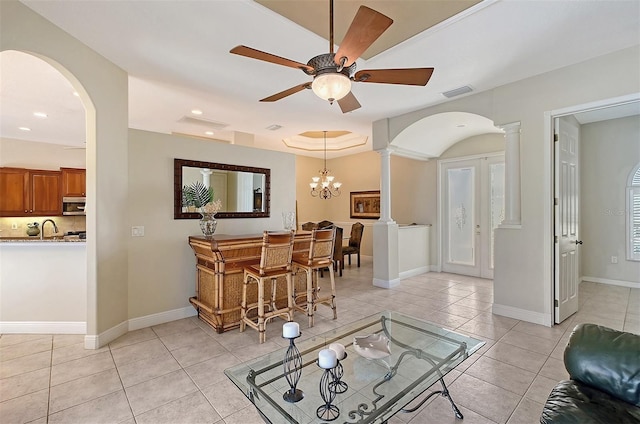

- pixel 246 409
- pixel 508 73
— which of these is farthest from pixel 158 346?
pixel 508 73

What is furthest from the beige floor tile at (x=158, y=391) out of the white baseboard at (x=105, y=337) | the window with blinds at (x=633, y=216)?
the window with blinds at (x=633, y=216)

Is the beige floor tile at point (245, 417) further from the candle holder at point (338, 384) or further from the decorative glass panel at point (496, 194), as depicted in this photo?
the decorative glass panel at point (496, 194)

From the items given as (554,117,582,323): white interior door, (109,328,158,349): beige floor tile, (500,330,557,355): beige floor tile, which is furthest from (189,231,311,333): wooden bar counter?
(554,117,582,323): white interior door

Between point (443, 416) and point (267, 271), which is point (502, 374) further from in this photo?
point (267, 271)

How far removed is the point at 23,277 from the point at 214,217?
2.14 metres

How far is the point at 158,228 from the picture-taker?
3.63m

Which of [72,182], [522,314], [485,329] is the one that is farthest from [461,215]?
[72,182]

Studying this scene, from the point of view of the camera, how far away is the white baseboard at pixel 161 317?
343 centimetres

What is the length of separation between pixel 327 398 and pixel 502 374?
1.76 m

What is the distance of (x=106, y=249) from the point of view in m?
3.07

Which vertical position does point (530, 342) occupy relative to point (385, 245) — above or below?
below

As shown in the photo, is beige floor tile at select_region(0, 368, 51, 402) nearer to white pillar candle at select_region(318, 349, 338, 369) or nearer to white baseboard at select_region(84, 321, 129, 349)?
white baseboard at select_region(84, 321, 129, 349)

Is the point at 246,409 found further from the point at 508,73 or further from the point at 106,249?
the point at 508,73

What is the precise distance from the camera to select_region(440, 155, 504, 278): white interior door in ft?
18.6
